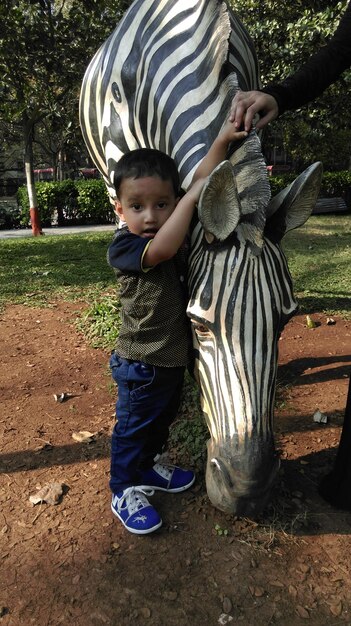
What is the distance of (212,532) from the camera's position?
9.00ft

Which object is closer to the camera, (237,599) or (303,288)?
(237,599)

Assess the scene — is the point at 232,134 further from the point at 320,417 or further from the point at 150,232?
the point at 320,417

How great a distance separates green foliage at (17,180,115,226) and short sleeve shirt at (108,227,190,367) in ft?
53.5

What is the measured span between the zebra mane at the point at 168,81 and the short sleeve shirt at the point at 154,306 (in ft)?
1.85

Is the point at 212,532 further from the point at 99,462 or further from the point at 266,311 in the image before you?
the point at 266,311

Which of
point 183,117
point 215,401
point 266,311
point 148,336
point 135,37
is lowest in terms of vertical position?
point 215,401

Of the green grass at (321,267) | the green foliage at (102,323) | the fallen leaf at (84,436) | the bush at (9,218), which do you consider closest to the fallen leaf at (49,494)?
the fallen leaf at (84,436)

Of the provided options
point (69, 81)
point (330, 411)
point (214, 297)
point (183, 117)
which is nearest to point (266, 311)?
point (214, 297)

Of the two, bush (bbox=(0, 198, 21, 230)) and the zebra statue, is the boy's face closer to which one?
the zebra statue

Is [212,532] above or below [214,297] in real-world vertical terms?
below

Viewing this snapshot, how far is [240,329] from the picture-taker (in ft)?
6.73

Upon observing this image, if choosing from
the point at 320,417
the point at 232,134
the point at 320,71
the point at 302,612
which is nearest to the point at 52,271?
the point at 320,417

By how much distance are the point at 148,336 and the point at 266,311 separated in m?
0.70

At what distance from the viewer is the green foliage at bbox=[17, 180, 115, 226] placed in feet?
60.7
